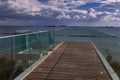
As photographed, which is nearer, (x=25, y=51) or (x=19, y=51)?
(x=19, y=51)

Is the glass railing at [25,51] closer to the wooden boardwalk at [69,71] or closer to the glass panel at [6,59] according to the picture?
the glass panel at [6,59]

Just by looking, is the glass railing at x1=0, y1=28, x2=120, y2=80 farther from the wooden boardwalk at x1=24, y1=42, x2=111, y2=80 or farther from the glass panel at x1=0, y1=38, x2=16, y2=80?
the wooden boardwalk at x1=24, y1=42, x2=111, y2=80

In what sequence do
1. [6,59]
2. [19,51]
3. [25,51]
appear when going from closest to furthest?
[6,59]
[19,51]
[25,51]

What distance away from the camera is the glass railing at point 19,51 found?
6754 millimetres

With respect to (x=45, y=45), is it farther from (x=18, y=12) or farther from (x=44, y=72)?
(x=18, y=12)

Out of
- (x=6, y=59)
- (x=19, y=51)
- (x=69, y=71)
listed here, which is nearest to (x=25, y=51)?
(x=19, y=51)

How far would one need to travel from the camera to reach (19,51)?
335 inches

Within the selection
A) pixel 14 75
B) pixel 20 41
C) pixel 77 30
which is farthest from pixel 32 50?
pixel 77 30

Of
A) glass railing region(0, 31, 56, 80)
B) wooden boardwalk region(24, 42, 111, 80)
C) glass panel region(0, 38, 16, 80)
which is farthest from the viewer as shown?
wooden boardwalk region(24, 42, 111, 80)

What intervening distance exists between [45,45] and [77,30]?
737 centimetres

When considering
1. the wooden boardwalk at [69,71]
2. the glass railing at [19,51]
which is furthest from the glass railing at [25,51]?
the wooden boardwalk at [69,71]

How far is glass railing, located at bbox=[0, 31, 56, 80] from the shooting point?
22.2ft

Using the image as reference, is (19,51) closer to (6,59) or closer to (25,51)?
(25,51)

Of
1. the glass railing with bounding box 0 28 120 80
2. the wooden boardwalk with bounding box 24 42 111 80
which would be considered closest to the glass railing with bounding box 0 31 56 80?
the glass railing with bounding box 0 28 120 80
